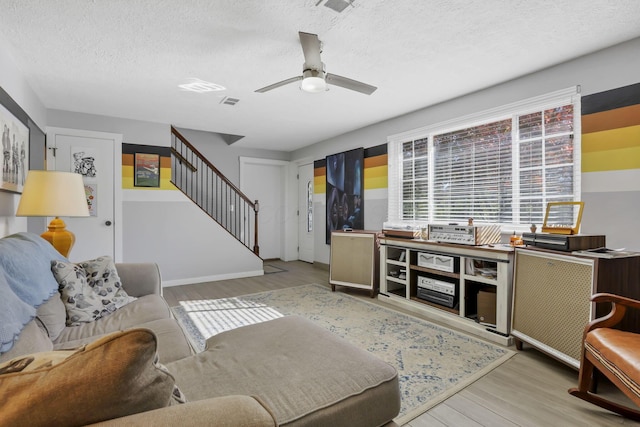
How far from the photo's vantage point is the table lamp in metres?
2.23

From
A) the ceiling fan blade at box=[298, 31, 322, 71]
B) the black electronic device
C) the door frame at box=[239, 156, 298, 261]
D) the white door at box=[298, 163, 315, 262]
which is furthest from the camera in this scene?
the door frame at box=[239, 156, 298, 261]

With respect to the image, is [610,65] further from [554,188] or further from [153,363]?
[153,363]

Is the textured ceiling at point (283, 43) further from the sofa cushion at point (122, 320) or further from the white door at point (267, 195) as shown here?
the white door at point (267, 195)

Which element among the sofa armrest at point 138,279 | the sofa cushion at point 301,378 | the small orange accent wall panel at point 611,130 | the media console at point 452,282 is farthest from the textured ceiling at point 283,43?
the sofa cushion at point 301,378

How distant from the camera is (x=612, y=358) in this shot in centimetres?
152

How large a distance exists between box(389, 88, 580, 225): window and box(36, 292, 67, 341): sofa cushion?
3.60 meters

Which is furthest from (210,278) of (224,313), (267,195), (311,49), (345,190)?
(311,49)

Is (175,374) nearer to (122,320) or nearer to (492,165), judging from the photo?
(122,320)

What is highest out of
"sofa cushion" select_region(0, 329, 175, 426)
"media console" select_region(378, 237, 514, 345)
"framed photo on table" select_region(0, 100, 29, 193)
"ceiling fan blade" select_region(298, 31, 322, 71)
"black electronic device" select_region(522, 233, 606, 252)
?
"ceiling fan blade" select_region(298, 31, 322, 71)

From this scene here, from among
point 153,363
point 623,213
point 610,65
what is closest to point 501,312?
point 623,213

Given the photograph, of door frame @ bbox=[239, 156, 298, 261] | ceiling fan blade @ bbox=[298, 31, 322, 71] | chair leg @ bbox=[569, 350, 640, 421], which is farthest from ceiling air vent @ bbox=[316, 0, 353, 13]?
door frame @ bbox=[239, 156, 298, 261]

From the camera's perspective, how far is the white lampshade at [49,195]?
2232 millimetres

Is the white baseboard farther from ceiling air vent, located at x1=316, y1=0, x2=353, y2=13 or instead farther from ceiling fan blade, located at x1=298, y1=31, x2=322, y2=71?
ceiling air vent, located at x1=316, y1=0, x2=353, y2=13

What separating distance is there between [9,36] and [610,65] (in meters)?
4.50
